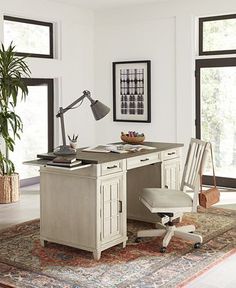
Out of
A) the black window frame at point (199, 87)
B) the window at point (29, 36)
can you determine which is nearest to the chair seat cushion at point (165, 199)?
the black window frame at point (199, 87)

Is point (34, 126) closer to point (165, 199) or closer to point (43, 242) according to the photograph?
point (43, 242)

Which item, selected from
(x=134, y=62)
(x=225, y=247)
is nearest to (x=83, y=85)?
(x=134, y=62)

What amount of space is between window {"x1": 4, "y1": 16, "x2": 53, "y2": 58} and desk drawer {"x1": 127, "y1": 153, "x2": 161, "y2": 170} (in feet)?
9.73

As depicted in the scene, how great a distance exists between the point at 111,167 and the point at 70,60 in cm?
381

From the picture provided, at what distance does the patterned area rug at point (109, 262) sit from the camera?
139 inches

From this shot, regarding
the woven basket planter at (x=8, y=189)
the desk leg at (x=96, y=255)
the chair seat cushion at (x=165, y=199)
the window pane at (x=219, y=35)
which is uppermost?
the window pane at (x=219, y=35)

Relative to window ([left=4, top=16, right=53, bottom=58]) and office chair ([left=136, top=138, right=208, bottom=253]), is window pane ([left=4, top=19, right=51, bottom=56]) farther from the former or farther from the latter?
office chair ([left=136, top=138, right=208, bottom=253])

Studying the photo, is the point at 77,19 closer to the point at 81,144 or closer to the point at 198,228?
the point at 81,144

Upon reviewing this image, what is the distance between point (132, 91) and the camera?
24.7 ft

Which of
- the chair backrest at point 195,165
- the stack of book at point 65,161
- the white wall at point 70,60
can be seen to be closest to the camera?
the stack of book at point 65,161

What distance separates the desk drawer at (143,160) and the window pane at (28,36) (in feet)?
9.84

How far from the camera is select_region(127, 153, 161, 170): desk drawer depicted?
13.9ft

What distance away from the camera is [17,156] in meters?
6.88

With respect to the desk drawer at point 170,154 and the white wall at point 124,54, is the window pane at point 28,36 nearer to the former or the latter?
the white wall at point 124,54
